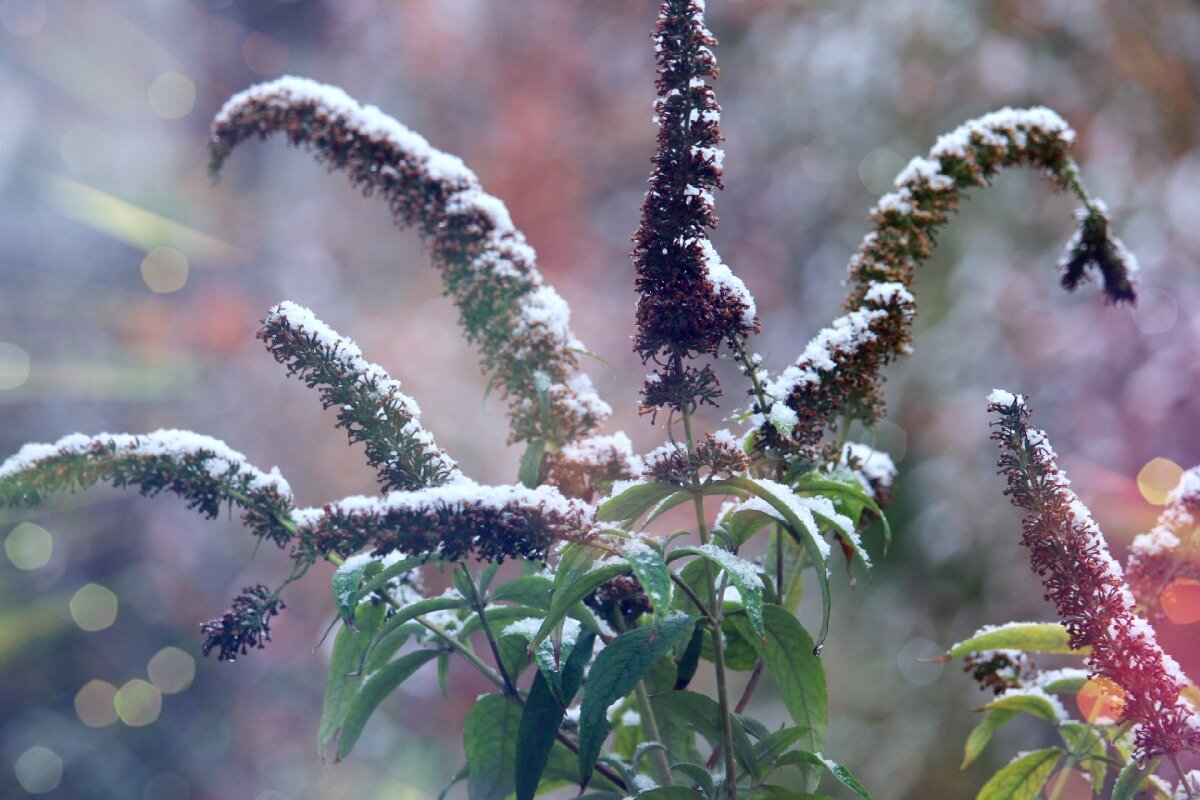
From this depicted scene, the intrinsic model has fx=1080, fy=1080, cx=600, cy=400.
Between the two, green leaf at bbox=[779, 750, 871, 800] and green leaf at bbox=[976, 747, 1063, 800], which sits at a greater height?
green leaf at bbox=[976, 747, 1063, 800]

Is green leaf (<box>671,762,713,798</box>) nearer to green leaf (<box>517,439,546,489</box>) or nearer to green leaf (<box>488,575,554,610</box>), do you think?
green leaf (<box>488,575,554,610</box>)

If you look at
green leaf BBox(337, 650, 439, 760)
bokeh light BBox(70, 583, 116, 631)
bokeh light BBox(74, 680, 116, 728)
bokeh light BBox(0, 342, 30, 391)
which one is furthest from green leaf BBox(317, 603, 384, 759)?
bokeh light BBox(0, 342, 30, 391)

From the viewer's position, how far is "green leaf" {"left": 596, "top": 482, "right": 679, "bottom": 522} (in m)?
0.59

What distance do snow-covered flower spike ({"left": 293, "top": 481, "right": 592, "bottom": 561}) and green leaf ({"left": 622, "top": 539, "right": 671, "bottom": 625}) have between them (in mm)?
30

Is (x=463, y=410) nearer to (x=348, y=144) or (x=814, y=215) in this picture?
(x=814, y=215)

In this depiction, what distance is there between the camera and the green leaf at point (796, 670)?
0.63m

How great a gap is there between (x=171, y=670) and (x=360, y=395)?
5.02 m

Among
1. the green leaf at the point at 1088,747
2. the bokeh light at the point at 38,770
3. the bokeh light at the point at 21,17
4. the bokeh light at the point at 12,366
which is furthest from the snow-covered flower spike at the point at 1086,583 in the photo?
the bokeh light at the point at 21,17

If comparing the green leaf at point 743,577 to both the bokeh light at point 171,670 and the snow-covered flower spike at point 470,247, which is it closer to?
the snow-covered flower spike at point 470,247

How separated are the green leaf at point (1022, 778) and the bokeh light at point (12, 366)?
18.0ft

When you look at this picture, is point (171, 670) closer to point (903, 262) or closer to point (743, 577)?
point (903, 262)

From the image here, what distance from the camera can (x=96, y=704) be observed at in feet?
15.8

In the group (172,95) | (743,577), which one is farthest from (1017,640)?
(172,95)

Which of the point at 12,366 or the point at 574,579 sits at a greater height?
the point at 12,366
